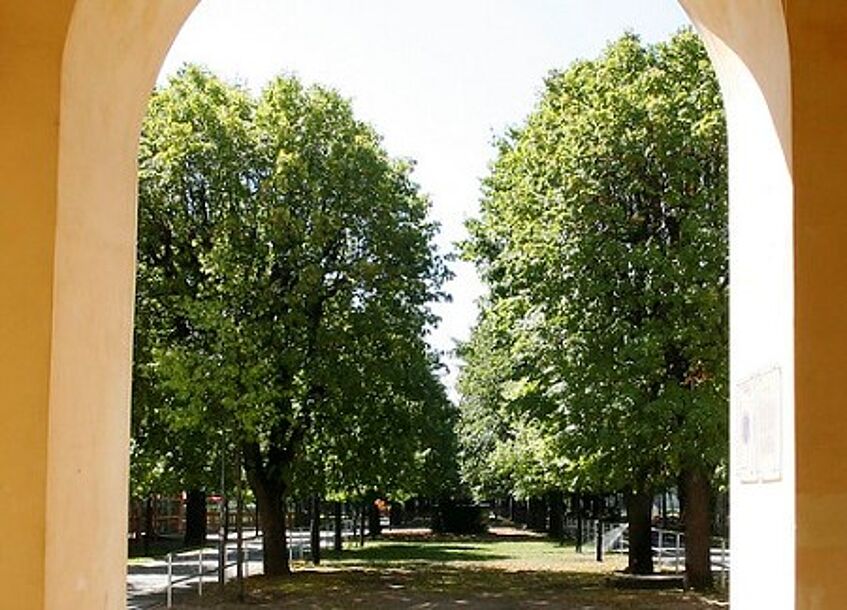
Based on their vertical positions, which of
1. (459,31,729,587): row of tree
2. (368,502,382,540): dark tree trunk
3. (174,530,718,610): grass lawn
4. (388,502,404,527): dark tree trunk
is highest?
(459,31,729,587): row of tree

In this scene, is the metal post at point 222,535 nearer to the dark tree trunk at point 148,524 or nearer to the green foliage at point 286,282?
the green foliage at point 286,282

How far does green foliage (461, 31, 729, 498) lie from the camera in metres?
20.1

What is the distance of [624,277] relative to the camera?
21375mm

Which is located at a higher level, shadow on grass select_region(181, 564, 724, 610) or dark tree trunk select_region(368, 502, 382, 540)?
shadow on grass select_region(181, 564, 724, 610)

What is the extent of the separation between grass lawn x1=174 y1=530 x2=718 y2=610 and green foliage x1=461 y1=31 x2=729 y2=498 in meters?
2.03

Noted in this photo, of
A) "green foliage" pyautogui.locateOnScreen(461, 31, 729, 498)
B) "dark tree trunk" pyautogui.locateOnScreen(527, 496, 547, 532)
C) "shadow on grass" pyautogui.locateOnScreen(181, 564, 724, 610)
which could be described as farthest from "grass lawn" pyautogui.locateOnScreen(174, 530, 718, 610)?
"dark tree trunk" pyautogui.locateOnScreen(527, 496, 547, 532)

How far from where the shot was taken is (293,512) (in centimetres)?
4628

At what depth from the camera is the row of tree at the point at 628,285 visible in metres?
20.2
